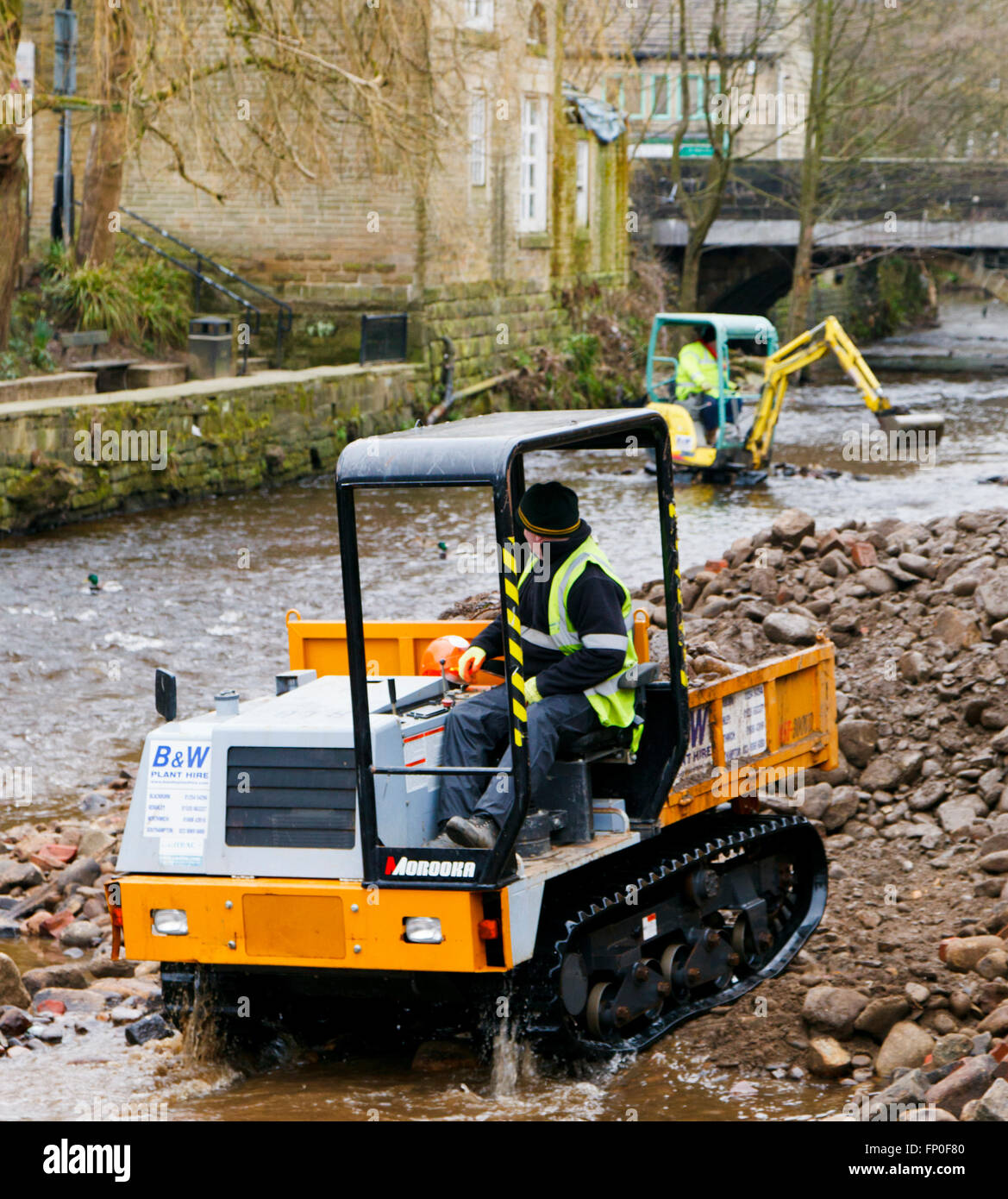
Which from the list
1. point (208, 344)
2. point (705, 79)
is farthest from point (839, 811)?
Result: point (705, 79)

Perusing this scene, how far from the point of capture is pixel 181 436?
20719 millimetres

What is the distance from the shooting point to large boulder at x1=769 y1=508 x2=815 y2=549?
12.5 meters

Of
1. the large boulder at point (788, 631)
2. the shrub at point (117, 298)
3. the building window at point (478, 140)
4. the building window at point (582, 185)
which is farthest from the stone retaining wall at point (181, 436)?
the large boulder at point (788, 631)

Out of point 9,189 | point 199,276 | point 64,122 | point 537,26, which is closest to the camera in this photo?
point 9,189

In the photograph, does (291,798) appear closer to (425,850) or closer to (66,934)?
(425,850)

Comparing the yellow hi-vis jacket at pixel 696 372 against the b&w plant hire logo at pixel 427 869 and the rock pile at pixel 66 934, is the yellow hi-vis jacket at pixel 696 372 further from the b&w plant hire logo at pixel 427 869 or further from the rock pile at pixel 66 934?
the b&w plant hire logo at pixel 427 869

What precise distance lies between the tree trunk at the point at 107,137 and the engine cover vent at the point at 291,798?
1497 cm

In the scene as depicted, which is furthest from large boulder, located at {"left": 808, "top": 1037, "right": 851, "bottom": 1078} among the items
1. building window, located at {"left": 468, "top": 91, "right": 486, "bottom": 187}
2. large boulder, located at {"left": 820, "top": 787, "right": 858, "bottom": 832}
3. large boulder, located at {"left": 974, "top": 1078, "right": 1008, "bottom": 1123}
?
building window, located at {"left": 468, "top": 91, "right": 486, "bottom": 187}

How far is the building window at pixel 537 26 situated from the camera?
29234 mm

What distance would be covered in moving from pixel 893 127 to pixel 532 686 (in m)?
30.8

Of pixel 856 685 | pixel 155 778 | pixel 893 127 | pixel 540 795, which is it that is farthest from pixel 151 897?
pixel 893 127

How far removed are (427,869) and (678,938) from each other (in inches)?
64.2

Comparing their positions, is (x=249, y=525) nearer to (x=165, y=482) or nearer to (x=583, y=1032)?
(x=165, y=482)

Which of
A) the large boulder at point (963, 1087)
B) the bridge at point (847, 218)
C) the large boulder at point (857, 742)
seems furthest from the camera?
the bridge at point (847, 218)
